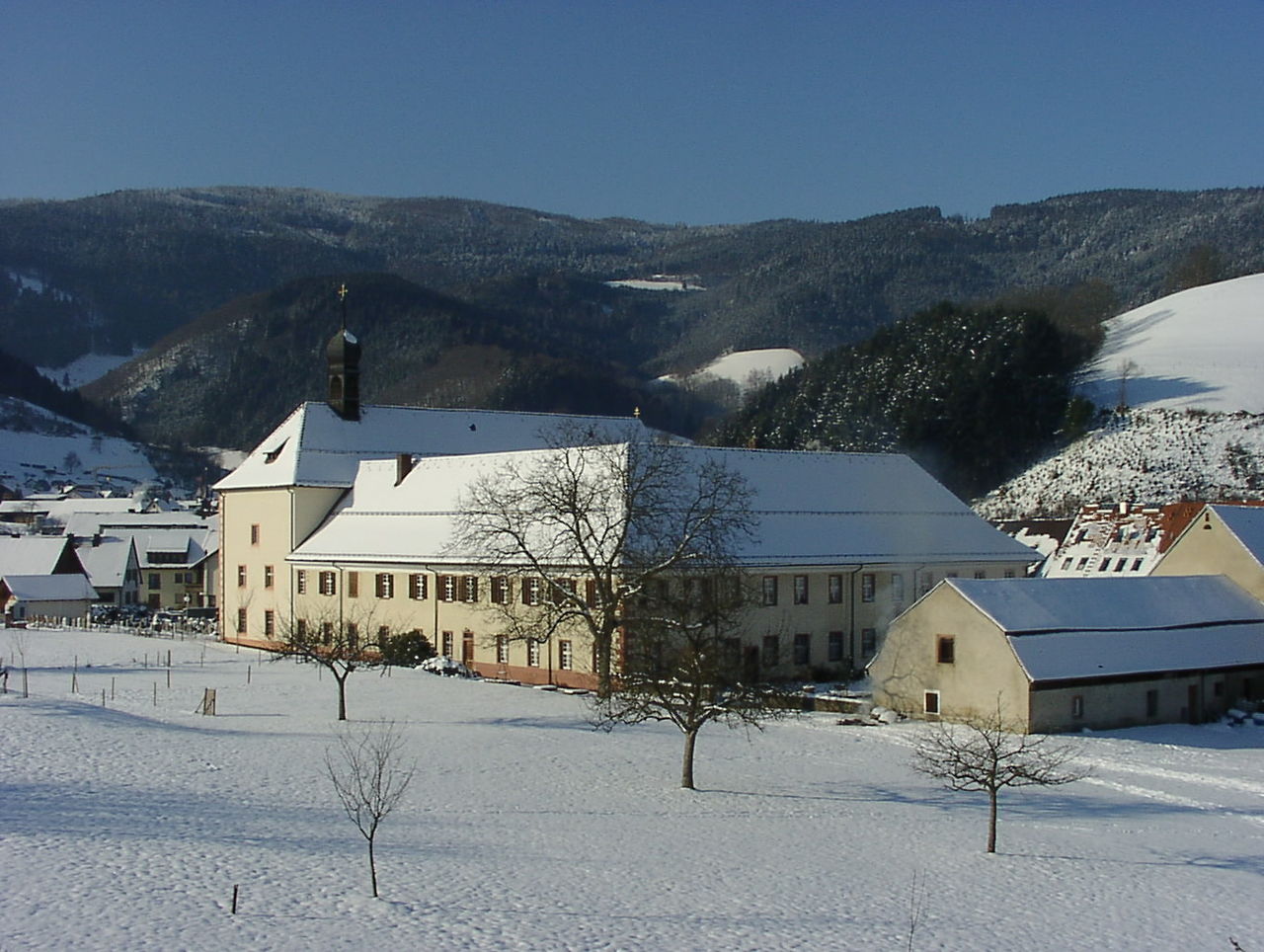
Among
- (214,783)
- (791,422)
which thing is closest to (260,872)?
(214,783)

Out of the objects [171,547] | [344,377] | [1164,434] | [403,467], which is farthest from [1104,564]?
[171,547]

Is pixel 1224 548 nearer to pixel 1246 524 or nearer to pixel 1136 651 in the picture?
pixel 1246 524

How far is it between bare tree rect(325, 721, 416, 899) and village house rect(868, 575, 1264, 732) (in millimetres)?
15614

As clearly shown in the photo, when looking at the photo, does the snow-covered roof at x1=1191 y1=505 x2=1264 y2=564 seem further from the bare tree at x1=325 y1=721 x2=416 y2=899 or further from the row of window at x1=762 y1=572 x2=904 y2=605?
the bare tree at x1=325 y1=721 x2=416 y2=899

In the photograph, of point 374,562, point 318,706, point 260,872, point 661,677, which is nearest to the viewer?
point 260,872

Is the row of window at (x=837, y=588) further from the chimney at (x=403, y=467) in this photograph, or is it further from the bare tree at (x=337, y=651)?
the chimney at (x=403, y=467)

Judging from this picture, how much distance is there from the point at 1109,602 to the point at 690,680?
19.5m

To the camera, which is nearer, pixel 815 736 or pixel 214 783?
pixel 214 783

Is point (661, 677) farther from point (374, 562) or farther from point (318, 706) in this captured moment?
point (374, 562)

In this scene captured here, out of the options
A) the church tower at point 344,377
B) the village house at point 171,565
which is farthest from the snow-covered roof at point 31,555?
the church tower at point 344,377

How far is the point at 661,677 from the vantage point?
105 feet

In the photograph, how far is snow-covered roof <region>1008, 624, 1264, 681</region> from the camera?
129ft

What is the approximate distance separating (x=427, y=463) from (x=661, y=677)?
29099 mm

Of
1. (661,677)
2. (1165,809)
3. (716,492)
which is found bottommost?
(1165,809)
